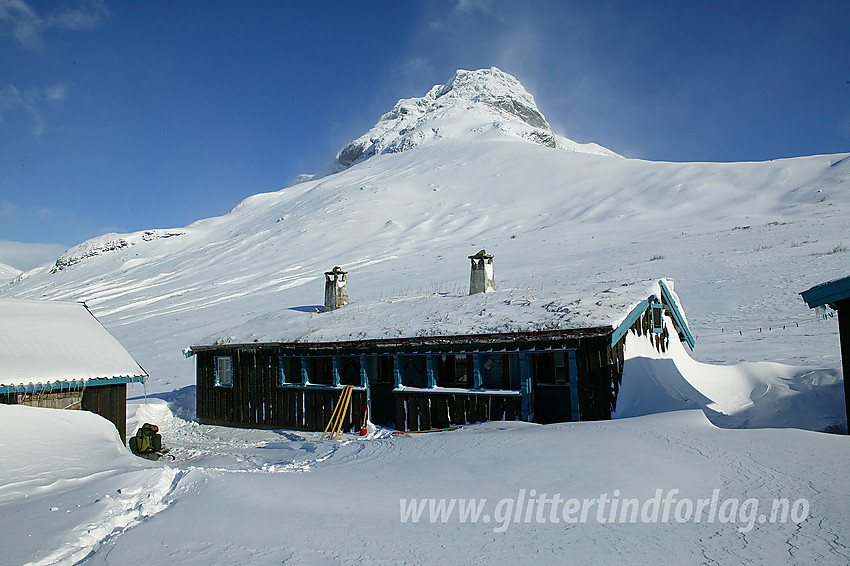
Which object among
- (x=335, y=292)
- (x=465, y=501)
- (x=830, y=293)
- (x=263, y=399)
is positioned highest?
(x=335, y=292)

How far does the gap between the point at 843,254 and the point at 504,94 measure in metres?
139

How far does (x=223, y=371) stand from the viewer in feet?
52.5

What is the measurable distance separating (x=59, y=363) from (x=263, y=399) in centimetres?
538

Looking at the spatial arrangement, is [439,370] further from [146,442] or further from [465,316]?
[146,442]

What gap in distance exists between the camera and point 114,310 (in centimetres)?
3984

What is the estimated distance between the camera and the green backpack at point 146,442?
11188 millimetres

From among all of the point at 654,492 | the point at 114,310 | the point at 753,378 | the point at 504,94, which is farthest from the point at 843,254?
the point at 504,94

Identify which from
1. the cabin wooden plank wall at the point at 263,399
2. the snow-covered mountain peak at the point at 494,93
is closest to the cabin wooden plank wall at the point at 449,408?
the cabin wooden plank wall at the point at 263,399

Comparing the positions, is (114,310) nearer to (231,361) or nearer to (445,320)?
(231,361)

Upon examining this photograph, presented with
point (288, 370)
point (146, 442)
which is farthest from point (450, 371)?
point (146, 442)

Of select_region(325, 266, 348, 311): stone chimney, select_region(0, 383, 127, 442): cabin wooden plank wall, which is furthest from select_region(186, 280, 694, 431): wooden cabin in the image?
select_region(0, 383, 127, 442): cabin wooden plank wall

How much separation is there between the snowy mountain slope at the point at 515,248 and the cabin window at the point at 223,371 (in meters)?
0.95

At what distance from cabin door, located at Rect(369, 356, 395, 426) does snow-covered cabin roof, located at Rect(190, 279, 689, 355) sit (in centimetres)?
147

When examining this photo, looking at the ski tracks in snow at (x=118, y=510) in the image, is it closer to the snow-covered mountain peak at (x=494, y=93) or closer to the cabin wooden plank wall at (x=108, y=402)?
the cabin wooden plank wall at (x=108, y=402)
